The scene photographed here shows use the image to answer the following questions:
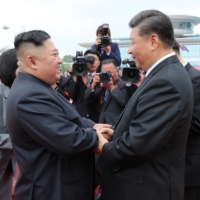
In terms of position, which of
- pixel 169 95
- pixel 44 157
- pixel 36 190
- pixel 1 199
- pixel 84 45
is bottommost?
pixel 84 45

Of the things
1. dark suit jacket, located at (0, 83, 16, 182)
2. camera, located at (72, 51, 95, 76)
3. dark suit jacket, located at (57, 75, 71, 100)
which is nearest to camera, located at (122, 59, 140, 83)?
camera, located at (72, 51, 95, 76)

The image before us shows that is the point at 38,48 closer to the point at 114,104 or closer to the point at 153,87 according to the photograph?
the point at 153,87

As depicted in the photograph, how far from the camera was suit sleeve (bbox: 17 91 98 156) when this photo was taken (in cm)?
162

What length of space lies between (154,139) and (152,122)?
94 mm

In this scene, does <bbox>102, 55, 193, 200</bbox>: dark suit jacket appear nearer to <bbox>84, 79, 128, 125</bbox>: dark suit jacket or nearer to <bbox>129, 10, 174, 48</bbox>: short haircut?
<bbox>129, 10, 174, 48</bbox>: short haircut

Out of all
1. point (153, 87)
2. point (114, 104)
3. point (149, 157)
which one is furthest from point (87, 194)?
point (114, 104)

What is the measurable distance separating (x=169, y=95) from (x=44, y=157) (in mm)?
837

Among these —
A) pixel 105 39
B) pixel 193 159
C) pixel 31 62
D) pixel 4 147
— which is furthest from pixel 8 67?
pixel 105 39

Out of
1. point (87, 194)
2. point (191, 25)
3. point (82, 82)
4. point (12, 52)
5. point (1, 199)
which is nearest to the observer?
point (87, 194)

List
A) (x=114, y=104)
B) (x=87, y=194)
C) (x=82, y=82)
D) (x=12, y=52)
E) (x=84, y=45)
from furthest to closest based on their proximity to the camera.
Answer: (x=84, y=45) → (x=82, y=82) → (x=114, y=104) → (x=12, y=52) → (x=87, y=194)

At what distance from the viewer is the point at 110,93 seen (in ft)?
12.2

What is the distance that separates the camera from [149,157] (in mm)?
1600

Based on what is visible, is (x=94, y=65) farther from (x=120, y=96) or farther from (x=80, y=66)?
(x=120, y=96)

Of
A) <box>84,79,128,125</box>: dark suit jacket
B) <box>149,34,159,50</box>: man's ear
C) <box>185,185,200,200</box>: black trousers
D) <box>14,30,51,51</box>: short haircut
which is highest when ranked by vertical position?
<box>14,30,51,51</box>: short haircut
